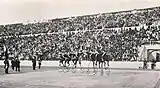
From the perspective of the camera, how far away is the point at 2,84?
3.34 m

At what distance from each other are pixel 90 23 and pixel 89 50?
32cm

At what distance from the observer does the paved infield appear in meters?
2.66

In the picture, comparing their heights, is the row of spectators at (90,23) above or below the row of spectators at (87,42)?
above

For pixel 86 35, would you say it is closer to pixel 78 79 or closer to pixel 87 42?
pixel 87 42

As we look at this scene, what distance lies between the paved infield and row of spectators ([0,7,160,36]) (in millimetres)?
498

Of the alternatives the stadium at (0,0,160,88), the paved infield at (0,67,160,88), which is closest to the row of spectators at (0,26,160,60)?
the stadium at (0,0,160,88)

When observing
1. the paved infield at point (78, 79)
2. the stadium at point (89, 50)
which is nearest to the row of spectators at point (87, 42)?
the stadium at point (89, 50)

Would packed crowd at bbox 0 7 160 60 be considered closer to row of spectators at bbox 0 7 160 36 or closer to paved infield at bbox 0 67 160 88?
row of spectators at bbox 0 7 160 36

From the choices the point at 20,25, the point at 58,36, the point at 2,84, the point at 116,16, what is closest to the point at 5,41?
the point at 20,25

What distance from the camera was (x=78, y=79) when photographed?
2.96m

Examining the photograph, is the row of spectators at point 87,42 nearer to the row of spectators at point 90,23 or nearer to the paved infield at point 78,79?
the row of spectators at point 90,23

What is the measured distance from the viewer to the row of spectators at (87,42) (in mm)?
2729

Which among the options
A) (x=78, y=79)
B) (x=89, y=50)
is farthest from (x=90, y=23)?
(x=78, y=79)
